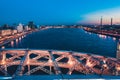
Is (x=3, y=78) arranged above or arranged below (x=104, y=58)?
above

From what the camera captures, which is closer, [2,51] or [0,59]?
[0,59]

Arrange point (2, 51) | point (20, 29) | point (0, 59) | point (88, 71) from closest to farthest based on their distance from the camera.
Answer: point (88, 71), point (0, 59), point (2, 51), point (20, 29)

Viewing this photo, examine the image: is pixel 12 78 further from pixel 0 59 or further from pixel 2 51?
pixel 2 51

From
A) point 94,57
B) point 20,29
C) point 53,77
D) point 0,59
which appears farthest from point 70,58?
point 20,29

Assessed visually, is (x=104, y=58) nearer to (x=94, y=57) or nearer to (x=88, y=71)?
(x=94, y=57)

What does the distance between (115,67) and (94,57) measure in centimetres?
168

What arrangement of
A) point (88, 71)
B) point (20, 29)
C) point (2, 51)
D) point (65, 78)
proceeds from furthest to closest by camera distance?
point (20, 29), point (2, 51), point (88, 71), point (65, 78)

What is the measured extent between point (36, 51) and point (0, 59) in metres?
2.28

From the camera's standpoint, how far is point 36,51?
14.8 metres

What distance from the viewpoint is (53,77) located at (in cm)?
679

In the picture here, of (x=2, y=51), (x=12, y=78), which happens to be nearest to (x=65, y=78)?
(x=12, y=78)

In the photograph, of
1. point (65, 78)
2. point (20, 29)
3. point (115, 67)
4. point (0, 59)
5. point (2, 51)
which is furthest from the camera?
point (20, 29)

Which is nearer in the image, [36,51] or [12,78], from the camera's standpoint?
[12,78]

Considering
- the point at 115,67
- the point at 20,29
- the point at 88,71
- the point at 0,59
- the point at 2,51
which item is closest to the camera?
the point at 88,71
